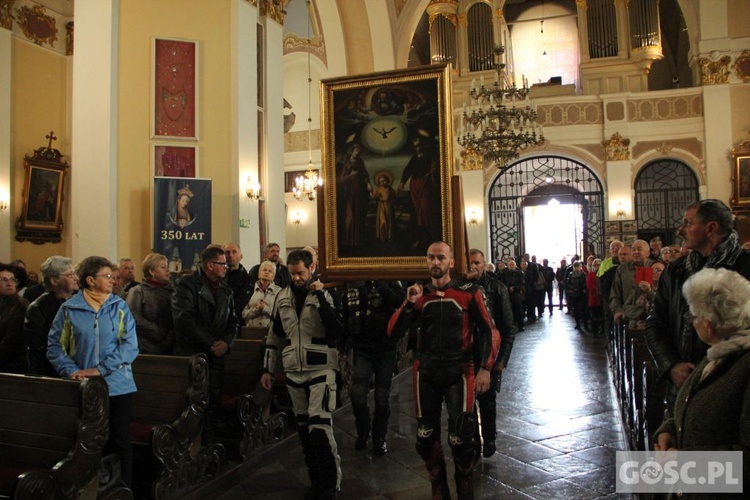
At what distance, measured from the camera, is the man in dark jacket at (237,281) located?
5879 millimetres

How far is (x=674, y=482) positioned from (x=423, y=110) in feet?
9.01

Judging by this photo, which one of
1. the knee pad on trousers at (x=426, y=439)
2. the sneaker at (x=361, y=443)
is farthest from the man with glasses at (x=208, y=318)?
the knee pad on trousers at (x=426, y=439)

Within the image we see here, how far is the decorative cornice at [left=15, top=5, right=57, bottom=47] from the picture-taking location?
10594 millimetres

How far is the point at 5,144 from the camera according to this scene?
991 cm

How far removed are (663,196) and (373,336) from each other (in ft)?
49.5

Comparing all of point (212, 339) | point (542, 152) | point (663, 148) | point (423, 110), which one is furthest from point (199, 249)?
point (663, 148)

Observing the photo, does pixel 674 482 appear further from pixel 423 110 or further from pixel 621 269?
pixel 621 269

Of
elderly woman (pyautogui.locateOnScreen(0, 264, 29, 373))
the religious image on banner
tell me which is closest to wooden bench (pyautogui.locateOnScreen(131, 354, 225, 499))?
elderly woman (pyautogui.locateOnScreen(0, 264, 29, 373))

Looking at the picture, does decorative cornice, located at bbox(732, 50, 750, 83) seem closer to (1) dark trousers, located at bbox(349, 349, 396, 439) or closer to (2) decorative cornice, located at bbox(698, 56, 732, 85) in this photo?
(2) decorative cornice, located at bbox(698, 56, 732, 85)

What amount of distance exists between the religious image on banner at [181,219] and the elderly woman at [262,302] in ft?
5.75

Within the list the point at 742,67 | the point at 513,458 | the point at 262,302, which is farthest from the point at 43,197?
the point at 742,67

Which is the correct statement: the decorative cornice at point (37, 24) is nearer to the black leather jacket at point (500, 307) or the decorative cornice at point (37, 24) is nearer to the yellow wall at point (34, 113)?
the yellow wall at point (34, 113)

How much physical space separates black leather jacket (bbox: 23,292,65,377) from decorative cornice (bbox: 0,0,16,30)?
8.40 metres

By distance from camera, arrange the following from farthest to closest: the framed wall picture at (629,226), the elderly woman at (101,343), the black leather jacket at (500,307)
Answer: the framed wall picture at (629,226), the black leather jacket at (500,307), the elderly woman at (101,343)
